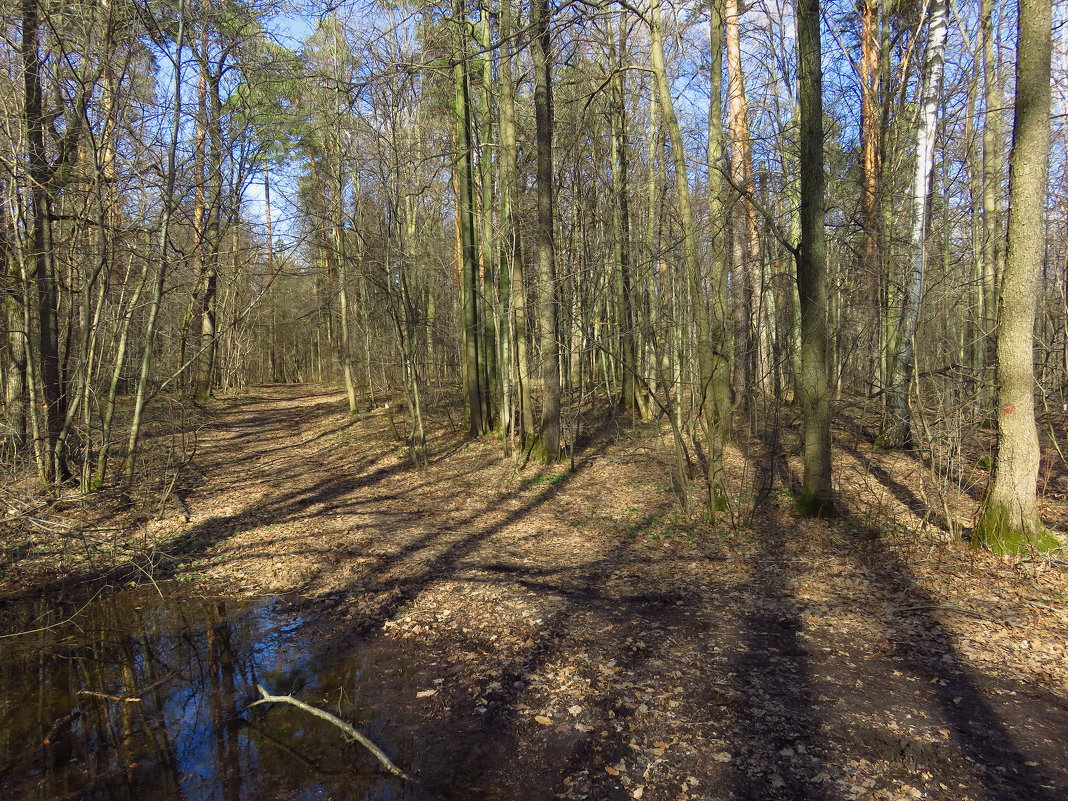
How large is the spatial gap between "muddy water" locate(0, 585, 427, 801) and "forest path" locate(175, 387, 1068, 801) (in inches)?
11.7

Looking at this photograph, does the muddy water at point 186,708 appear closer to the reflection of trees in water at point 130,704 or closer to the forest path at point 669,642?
the reflection of trees in water at point 130,704

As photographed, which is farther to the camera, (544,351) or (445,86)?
(445,86)

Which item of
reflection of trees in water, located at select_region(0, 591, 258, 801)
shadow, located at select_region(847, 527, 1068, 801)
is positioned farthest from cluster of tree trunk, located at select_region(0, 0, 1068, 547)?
reflection of trees in water, located at select_region(0, 591, 258, 801)

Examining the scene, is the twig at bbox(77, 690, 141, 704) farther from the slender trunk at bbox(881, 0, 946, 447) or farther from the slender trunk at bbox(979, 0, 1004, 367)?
the slender trunk at bbox(979, 0, 1004, 367)

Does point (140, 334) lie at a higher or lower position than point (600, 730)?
higher

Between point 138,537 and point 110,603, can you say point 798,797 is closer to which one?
point 110,603

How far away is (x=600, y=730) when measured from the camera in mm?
4234

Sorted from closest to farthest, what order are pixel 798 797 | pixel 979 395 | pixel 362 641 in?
pixel 798 797 → pixel 362 641 → pixel 979 395

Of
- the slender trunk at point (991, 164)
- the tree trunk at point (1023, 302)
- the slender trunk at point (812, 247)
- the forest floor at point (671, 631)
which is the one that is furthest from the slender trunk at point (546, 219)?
the slender trunk at point (991, 164)

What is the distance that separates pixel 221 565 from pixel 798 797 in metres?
7.24

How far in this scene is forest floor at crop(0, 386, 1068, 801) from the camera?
379 cm

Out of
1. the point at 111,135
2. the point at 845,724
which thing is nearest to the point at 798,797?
the point at 845,724

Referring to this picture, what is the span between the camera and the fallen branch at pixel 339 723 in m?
3.92

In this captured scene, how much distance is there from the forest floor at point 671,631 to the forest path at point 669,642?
0.02m
